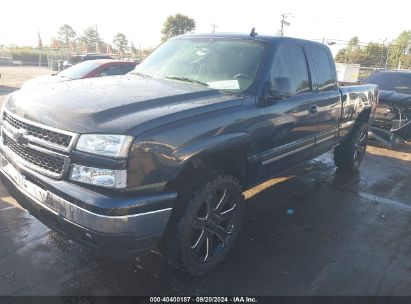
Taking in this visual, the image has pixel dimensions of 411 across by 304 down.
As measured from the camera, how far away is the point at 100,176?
2439 mm

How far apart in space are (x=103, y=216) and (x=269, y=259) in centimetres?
174

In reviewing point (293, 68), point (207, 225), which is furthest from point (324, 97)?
point (207, 225)

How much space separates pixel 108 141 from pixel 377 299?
7.90ft

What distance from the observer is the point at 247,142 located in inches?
130

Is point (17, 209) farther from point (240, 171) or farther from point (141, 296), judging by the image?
point (240, 171)

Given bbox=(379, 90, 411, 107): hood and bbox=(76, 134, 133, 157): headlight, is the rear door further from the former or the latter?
bbox=(379, 90, 411, 107): hood

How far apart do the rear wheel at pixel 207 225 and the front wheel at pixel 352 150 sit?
3272mm

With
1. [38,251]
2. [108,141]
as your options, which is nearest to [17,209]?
[38,251]

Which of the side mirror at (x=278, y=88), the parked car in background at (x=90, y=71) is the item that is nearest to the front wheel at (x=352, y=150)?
the side mirror at (x=278, y=88)

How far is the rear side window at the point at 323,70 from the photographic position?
15.1 ft

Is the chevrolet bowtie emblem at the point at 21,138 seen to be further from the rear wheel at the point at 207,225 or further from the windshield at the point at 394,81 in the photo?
the windshield at the point at 394,81

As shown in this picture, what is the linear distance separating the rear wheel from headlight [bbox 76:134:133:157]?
0.69 metres

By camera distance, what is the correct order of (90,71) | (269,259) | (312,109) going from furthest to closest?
1. (90,71)
2. (312,109)
3. (269,259)

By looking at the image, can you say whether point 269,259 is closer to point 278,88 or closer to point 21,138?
point 278,88
